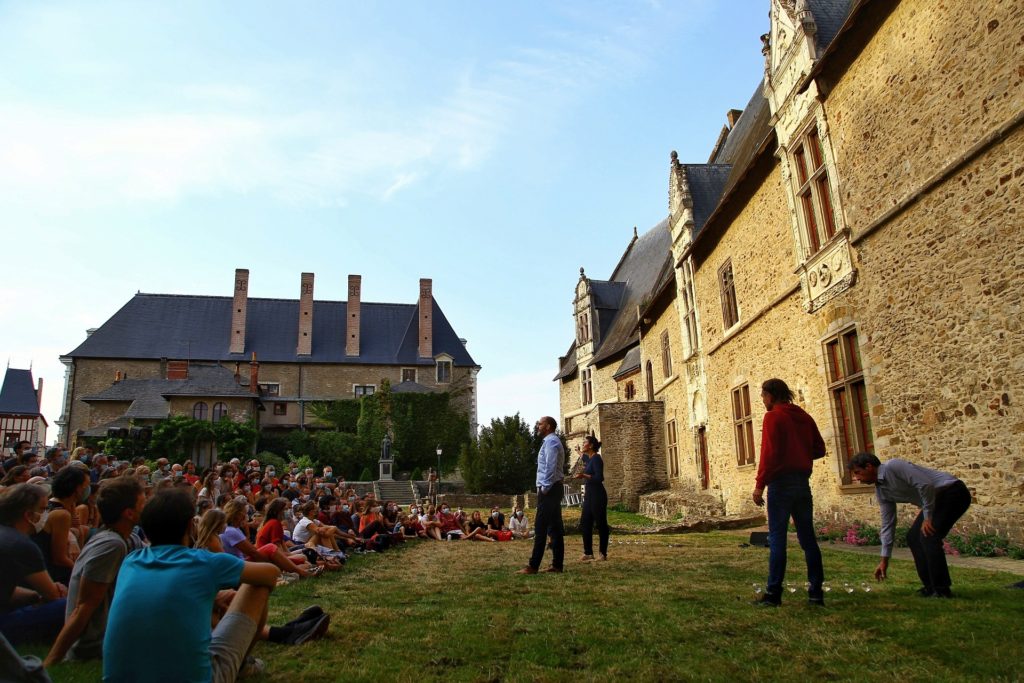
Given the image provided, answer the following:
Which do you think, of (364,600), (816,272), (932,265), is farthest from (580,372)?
(364,600)

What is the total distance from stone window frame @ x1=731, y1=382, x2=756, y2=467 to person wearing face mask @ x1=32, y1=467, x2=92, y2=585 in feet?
44.8

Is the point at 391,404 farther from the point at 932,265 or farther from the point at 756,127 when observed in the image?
the point at 932,265

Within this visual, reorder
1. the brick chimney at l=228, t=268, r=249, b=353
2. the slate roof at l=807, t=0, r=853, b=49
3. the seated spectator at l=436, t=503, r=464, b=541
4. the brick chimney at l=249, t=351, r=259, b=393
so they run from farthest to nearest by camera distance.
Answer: the brick chimney at l=228, t=268, r=249, b=353 → the brick chimney at l=249, t=351, r=259, b=393 → the seated spectator at l=436, t=503, r=464, b=541 → the slate roof at l=807, t=0, r=853, b=49

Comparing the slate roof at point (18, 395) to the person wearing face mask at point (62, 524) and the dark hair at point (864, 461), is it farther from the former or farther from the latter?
the dark hair at point (864, 461)

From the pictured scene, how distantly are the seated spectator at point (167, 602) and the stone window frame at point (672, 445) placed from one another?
21.0 meters

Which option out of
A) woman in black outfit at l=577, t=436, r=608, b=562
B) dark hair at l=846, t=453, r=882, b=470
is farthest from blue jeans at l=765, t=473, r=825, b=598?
woman in black outfit at l=577, t=436, r=608, b=562

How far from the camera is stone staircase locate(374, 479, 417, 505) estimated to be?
33531mm

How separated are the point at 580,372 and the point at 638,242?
26.6 feet

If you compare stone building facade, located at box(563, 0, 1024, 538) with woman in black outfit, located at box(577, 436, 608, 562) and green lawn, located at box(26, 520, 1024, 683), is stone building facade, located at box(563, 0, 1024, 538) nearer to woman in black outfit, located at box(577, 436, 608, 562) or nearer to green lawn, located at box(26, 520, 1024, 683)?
green lawn, located at box(26, 520, 1024, 683)

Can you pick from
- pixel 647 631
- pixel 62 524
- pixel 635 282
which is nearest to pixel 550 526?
pixel 647 631

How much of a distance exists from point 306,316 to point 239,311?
469cm

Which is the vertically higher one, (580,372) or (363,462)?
(580,372)

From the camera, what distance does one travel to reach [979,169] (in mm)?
7898

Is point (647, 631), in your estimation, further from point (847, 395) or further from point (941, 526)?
point (847, 395)
